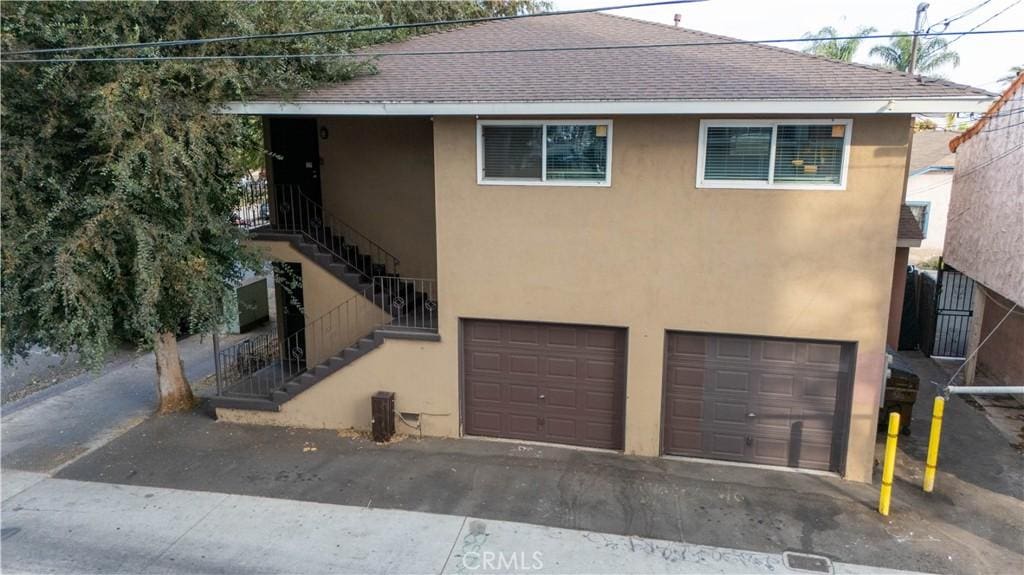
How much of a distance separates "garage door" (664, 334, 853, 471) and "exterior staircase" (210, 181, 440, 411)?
3.64m

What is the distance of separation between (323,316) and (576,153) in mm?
5372

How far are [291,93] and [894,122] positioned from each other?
26.1ft

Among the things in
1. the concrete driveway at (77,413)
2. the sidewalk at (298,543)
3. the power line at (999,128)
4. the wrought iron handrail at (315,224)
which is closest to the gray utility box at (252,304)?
the concrete driveway at (77,413)

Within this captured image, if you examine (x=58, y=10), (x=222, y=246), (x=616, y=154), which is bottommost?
(x=222, y=246)

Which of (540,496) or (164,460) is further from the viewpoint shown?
(164,460)

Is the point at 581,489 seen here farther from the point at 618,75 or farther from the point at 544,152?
the point at 618,75

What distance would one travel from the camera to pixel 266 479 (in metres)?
8.58

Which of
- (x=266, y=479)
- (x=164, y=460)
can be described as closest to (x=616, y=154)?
(x=266, y=479)

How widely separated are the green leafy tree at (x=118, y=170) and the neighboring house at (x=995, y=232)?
11.8m

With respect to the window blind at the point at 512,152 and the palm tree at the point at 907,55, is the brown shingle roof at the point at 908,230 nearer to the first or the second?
the window blind at the point at 512,152

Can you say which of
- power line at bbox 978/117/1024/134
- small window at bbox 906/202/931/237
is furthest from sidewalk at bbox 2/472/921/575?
small window at bbox 906/202/931/237

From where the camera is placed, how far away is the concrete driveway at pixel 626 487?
7238mm

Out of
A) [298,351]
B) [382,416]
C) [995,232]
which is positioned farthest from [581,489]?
[995,232]

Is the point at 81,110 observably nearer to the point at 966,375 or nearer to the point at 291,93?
the point at 291,93
